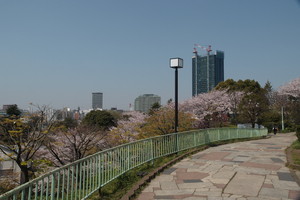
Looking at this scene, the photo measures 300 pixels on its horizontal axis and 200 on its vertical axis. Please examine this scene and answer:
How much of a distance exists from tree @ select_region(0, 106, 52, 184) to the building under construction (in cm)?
15355

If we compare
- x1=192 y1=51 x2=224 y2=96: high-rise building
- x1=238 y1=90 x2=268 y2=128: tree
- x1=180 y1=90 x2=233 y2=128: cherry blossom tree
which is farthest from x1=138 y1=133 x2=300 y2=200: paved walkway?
x1=192 y1=51 x2=224 y2=96: high-rise building

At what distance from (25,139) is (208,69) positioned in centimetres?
16372

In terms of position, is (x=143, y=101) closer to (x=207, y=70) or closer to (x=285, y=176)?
(x=207, y=70)

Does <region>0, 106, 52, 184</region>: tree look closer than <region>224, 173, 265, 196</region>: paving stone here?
No

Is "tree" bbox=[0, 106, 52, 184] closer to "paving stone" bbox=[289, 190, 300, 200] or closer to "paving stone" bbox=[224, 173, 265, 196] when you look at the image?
"paving stone" bbox=[224, 173, 265, 196]

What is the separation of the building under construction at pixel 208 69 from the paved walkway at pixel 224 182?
15382 cm

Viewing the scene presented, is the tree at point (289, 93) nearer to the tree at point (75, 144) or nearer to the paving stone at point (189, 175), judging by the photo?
the tree at point (75, 144)

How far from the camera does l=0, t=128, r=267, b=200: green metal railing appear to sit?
329 cm

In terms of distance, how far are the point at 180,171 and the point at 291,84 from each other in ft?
143

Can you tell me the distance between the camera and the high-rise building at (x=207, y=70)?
6342 inches

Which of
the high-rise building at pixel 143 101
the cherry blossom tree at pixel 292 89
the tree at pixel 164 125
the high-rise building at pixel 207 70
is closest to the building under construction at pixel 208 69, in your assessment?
the high-rise building at pixel 207 70

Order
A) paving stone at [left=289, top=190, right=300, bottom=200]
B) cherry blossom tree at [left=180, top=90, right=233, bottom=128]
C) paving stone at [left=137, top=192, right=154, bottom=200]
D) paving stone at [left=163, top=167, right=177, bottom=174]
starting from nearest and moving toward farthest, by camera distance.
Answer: paving stone at [left=289, top=190, right=300, bottom=200] < paving stone at [left=137, top=192, right=154, bottom=200] < paving stone at [left=163, top=167, right=177, bottom=174] < cherry blossom tree at [left=180, top=90, right=233, bottom=128]

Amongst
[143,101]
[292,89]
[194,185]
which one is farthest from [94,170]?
[143,101]

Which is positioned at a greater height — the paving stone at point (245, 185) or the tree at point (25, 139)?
the tree at point (25, 139)
